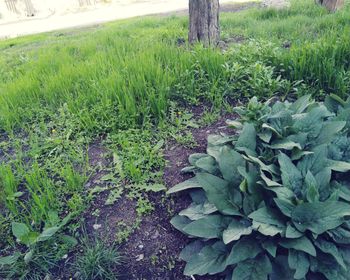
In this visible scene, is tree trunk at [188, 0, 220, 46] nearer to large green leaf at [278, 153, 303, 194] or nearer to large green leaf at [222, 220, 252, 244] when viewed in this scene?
large green leaf at [278, 153, 303, 194]

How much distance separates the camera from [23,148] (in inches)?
123

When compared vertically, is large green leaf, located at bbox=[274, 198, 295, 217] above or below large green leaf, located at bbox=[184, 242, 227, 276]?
above

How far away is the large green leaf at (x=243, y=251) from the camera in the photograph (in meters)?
1.75

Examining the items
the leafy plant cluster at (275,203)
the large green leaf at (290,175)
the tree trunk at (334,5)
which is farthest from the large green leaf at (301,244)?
the tree trunk at (334,5)

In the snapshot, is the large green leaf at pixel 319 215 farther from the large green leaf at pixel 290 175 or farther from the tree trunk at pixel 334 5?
the tree trunk at pixel 334 5

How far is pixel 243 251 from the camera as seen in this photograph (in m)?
1.78

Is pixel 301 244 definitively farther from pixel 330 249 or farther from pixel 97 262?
pixel 97 262

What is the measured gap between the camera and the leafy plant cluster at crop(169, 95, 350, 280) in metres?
1.73

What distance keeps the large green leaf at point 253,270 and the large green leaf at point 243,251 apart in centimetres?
3

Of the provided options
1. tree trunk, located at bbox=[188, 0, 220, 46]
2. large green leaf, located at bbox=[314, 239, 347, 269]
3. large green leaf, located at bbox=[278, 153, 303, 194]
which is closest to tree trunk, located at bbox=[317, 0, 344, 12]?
tree trunk, located at bbox=[188, 0, 220, 46]

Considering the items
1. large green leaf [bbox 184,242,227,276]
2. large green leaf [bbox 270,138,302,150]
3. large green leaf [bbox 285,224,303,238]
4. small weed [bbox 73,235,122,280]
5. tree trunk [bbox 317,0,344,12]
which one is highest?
tree trunk [bbox 317,0,344,12]

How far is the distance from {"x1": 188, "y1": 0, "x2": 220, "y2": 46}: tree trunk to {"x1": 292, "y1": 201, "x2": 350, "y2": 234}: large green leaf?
10.6ft

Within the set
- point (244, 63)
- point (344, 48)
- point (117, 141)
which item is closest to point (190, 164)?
point (117, 141)

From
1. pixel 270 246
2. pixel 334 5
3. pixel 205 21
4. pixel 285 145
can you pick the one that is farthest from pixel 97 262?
pixel 334 5
